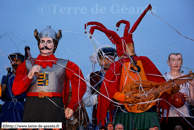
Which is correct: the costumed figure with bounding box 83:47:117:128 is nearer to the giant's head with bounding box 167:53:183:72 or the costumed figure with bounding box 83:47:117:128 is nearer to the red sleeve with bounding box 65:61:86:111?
the red sleeve with bounding box 65:61:86:111

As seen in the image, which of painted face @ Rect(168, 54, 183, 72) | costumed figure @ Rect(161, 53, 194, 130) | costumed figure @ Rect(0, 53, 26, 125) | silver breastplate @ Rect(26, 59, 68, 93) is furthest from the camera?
painted face @ Rect(168, 54, 183, 72)

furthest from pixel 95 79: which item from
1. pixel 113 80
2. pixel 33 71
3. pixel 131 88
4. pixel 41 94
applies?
pixel 33 71

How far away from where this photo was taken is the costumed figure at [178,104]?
3.32 metres

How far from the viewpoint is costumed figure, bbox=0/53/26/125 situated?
3.45 m

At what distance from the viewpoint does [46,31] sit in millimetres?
3047

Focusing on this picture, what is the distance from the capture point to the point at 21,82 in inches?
111

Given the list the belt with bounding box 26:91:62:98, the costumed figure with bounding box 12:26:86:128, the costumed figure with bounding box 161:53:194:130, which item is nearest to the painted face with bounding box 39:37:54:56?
the costumed figure with bounding box 12:26:86:128

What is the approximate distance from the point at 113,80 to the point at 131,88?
26cm

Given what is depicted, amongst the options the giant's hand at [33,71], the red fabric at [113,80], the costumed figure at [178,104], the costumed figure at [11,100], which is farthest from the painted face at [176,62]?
the costumed figure at [11,100]

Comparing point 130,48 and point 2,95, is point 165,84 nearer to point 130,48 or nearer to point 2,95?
point 130,48

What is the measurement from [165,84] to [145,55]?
2.00ft

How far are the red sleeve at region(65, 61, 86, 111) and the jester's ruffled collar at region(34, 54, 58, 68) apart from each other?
0.63 feet

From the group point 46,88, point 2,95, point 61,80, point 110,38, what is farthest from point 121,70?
point 2,95

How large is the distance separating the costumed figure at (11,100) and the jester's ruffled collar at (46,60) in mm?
722
